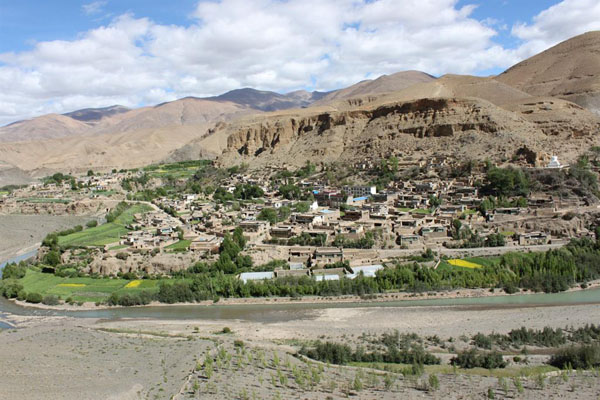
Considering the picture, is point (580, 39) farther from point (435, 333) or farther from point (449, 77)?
point (435, 333)

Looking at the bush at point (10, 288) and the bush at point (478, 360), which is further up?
the bush at point (10, 288)

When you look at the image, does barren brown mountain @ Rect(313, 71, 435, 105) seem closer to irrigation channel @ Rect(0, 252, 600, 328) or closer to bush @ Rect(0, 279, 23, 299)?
bush @ Rect(0, 279, 23, 299)

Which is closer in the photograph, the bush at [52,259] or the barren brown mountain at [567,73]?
the bush at [52,259]

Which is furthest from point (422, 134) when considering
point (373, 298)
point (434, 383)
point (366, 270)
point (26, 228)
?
point (434, 383)

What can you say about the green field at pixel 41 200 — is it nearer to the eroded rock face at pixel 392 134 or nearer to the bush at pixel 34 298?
the eroded rock face at pixel 392 134

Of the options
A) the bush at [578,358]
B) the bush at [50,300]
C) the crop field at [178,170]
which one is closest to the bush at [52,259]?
the bush at [50,300]

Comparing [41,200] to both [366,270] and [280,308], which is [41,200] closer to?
[280,308]
